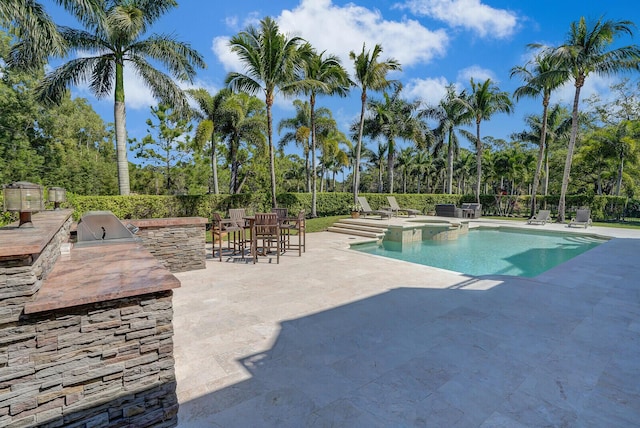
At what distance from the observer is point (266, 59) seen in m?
12.3

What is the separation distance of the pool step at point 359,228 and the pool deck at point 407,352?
649 cm

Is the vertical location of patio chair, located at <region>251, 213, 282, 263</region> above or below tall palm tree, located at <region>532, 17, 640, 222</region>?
below

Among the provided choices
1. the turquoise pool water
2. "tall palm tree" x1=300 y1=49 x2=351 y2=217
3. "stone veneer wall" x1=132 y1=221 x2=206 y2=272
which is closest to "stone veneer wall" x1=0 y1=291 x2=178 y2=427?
"stone veneer wall" x1=132 y1=221 x2=206 y2=272

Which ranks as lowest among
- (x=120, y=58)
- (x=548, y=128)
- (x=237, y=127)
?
(x=237, y=127)

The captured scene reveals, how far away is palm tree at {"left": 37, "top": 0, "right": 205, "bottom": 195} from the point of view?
10641mm

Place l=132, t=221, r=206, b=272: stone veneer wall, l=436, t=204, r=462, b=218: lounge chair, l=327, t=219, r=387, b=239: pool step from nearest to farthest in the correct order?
l=132, t=221, r=206, b=272: stone veneer wall → l=327, t=219, r=387, b=239: pool step → l=436, t=204, r=462, b=218: lounge chair

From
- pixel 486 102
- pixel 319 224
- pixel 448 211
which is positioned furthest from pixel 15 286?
pixel 486 102

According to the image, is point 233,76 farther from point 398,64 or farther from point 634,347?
point 634,347

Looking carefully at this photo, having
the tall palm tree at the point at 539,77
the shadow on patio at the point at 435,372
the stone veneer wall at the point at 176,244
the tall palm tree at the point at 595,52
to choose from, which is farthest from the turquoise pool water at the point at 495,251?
the tall palm tree at the point at 595,52

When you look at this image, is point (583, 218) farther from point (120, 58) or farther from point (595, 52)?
point (120, 58)

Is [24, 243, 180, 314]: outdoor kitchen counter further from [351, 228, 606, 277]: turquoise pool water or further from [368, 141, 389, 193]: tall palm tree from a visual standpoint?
[368, 141, 389, 193]: tall palm tree

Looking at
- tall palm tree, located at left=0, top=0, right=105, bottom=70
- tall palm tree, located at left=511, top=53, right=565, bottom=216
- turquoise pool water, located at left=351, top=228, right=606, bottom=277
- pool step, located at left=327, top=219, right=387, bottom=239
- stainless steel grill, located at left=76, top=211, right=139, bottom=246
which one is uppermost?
tall palm tree, located at left=511, top=53, right=565, bottom=216

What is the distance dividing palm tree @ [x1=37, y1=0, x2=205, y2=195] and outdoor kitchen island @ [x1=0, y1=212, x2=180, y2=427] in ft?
36.2

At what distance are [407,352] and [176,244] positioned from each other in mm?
5080
